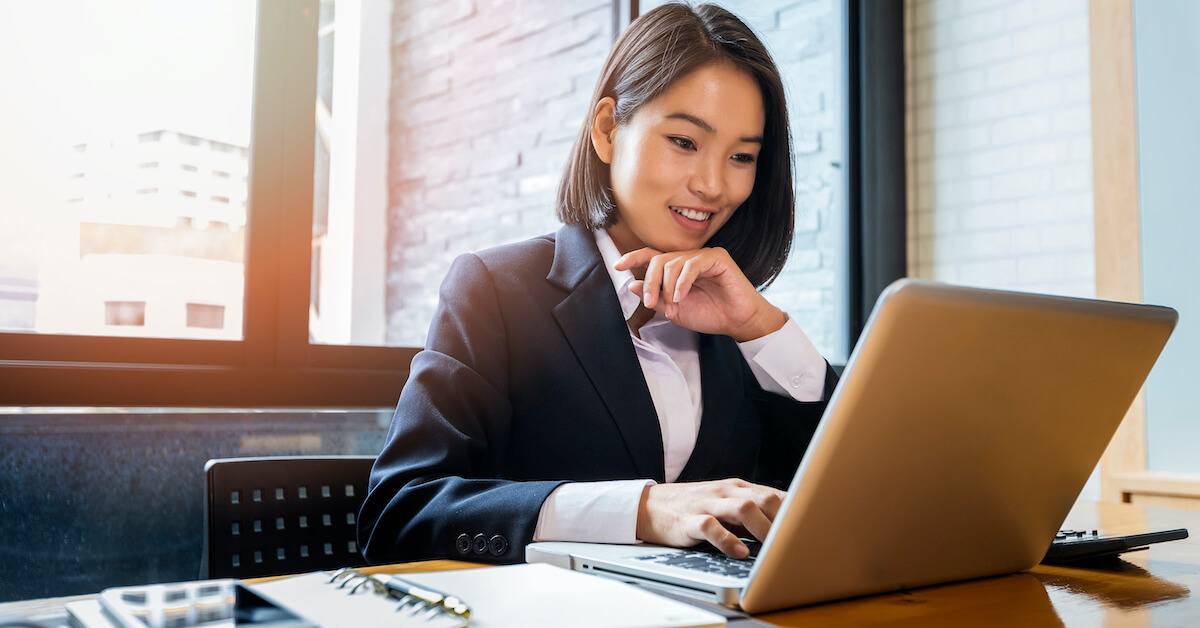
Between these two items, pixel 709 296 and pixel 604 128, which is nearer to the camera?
pixel 709 296

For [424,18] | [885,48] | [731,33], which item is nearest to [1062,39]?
[885,48]

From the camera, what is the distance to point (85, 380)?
1609 mm

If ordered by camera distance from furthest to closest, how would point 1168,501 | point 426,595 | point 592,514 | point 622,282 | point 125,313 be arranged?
1. point 1168,501
2. point 125,313
3. point 622,282
4. point 592,514
5. point 426,595

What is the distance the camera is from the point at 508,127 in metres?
3.55

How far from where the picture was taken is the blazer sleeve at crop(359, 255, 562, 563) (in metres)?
0.86

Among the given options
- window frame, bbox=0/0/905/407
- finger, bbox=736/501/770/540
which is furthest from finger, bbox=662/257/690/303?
window frame, bbox=0/0/905/407

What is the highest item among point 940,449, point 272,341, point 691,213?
point 691,213

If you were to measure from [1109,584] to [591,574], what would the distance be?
0.44m

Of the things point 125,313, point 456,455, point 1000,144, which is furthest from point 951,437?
point 1000,144

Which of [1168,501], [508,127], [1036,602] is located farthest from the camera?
[508,127]

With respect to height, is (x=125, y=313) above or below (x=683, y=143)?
below

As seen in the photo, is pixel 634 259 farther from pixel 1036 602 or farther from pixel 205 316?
pixel 205 316

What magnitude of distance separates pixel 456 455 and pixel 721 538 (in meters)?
0.39

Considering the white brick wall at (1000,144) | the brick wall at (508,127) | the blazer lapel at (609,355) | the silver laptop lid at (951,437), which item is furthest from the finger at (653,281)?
the white brick wall at (1000,144)
